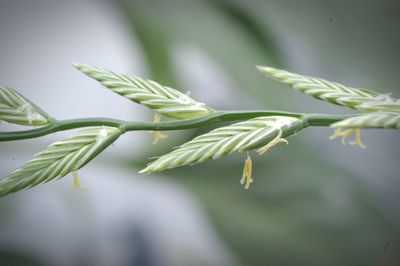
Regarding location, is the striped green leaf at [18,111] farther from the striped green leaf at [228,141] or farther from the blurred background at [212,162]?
the blurred background at [212,162]

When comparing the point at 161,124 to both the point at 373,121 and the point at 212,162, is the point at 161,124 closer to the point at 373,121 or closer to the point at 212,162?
the point at 373,121

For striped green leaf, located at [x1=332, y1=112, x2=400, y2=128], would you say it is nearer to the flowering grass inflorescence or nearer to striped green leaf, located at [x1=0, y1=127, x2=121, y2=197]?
the flowering grass inflorescence

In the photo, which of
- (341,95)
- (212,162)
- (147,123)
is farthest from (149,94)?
(212,162)

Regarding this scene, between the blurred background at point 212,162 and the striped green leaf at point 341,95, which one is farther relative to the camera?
the blurred background at point 212,162

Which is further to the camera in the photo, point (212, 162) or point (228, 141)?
point (212, 162)

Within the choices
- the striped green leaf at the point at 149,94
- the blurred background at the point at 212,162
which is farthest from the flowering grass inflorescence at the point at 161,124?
the blurred background at the point at 212,162

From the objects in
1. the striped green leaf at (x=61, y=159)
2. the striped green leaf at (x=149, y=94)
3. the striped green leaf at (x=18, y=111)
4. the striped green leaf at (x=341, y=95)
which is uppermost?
the striped green leaf at (x=341, y=95)
